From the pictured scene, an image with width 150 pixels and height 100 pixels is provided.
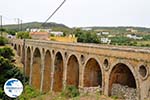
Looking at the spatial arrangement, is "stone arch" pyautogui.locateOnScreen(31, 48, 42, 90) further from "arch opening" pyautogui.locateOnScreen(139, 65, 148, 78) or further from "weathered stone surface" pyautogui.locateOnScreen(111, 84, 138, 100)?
"arch opening" pyautogui.locateOnScreen(139, 65, 148, 78)

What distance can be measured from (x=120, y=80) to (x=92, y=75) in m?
3.53

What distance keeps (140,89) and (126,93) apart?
2433 mm

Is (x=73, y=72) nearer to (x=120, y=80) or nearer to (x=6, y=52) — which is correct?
(x=120, y=80)

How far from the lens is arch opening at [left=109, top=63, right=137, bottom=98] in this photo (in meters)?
20.9

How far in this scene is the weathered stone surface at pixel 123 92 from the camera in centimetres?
1956

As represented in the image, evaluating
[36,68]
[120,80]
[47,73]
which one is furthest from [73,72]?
[36,68]

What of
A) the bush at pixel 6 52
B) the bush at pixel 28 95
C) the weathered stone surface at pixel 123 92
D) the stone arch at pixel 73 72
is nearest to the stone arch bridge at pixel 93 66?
the stone arch at pixel 73 72

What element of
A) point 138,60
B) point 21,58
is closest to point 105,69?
point 138,60

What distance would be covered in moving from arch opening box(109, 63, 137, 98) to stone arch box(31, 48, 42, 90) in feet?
62.2

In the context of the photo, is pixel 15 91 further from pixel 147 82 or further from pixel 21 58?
pixel 21 58

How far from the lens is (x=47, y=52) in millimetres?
35375

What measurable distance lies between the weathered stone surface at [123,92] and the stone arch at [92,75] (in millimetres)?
3422

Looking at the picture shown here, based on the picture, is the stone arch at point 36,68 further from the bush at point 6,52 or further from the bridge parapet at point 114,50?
the bridge parapet at point 114,50

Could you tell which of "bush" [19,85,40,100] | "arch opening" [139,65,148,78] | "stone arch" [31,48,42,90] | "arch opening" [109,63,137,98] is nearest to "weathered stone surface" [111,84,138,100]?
"arch opening" [109,63,137,98]
